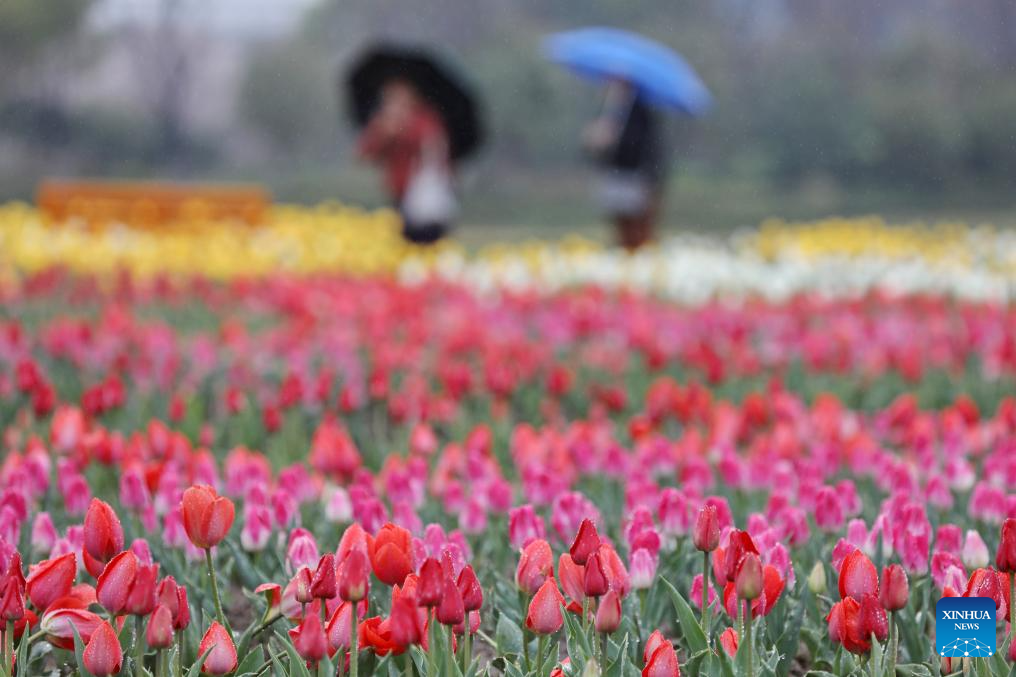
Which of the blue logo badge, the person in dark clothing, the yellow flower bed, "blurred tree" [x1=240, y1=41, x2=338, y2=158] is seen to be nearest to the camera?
the blue logo badge

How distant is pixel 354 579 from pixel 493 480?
1.08 m

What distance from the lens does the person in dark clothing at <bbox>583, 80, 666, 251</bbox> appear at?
11250 mm

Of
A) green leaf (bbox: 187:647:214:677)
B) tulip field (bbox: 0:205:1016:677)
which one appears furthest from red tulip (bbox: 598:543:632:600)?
green leaf (bbox: 187:647:214:677)

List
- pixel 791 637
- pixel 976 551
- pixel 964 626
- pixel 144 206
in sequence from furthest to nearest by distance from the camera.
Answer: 1. pixel 144 206
2. pixel 976 551
3. pixel 791 637
4. pixel 964 626

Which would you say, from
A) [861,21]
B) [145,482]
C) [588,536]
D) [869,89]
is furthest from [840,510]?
[861,21]

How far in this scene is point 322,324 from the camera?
19.2 ft

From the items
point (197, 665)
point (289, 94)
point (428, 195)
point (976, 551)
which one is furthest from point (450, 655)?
point (289, 94)

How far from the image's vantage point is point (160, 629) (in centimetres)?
140

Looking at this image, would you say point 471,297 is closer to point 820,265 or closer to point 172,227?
point 820,265

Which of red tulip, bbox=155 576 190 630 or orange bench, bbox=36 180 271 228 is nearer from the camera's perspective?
red tulip, bbox=155 576 190 630

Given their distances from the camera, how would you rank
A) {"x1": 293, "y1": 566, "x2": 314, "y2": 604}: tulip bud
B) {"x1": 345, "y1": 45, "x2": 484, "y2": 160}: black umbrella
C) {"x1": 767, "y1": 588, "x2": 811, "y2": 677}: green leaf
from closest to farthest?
{"x1": 293, "y1": 566, "x2": 314, "y2": 604}: tulip bud < {"x1": 767, "y1": 588, "x2": 811, "y2": 677}: green leaf < {"x1": 345, "y1": 45, "x2": 484, "y2": 160}: black umbrella

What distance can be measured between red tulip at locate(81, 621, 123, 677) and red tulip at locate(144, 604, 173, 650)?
0.12 ft

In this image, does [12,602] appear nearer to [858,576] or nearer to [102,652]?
[102,652]

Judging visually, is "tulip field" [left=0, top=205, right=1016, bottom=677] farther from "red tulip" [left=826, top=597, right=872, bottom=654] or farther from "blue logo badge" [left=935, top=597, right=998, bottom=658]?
"blue logo badge" [left=935, top=597, right=998, bottom=658]
